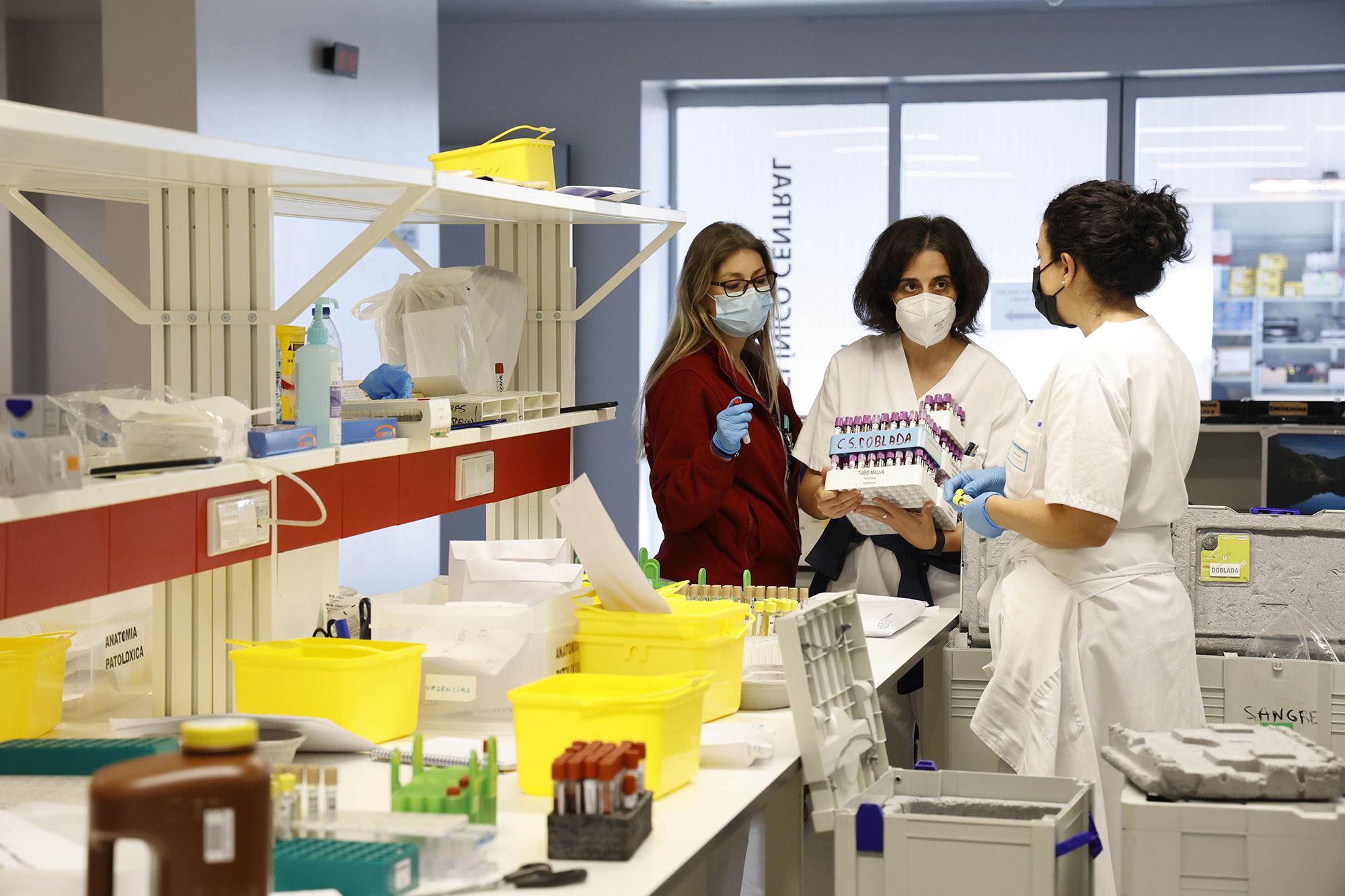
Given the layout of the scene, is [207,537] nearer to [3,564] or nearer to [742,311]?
[3,564]

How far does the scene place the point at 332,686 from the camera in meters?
1.94

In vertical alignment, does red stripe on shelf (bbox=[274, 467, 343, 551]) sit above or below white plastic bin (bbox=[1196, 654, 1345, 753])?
above

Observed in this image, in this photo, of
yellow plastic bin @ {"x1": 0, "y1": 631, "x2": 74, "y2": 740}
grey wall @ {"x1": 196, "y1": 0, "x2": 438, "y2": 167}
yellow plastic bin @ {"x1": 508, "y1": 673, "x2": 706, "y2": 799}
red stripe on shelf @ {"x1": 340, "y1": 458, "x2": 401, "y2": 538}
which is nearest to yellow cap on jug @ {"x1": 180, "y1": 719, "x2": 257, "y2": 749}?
yellow plastic bin @ {"x1": 508, "y1": 673, "x2": 706, "y2": 799}

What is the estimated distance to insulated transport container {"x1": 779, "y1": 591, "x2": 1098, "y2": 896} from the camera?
5.45 ft

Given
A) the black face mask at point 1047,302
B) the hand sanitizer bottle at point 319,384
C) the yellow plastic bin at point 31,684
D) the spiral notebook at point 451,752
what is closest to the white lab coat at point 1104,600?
the black face mask at point 1047,302

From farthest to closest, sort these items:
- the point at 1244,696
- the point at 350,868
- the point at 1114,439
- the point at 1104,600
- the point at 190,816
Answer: the point at 1244,696 → the point at 1104,600 → the point at 1114,439 → the point at 350,868 → the point at 190,816

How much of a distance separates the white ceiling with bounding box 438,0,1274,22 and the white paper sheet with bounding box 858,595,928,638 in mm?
4100

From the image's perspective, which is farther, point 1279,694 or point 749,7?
point 749,7

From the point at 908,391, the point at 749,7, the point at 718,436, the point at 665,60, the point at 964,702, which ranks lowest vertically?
the point at 964,702

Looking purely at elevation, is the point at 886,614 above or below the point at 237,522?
below

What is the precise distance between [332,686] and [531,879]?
Answer: 2.05 ft

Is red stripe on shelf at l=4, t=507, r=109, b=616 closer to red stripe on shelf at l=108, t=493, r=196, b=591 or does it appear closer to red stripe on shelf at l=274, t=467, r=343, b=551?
red stripe on shelf at l=108, t=493, r=196, b=591

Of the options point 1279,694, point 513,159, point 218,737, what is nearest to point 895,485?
point 1279,694

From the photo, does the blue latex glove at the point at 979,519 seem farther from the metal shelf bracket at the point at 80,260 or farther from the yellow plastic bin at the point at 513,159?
the metal shelf bracket at the point at 80,260
